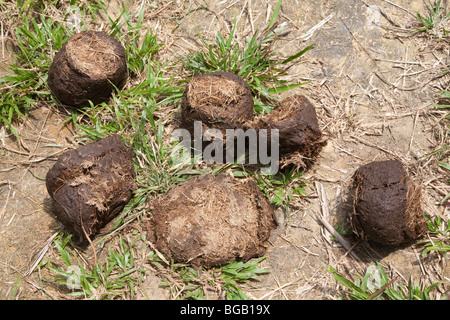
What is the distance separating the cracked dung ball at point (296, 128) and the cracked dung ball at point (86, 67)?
1480mm

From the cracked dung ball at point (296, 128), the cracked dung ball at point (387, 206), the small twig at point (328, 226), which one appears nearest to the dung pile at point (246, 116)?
the cracked dung ball at point (296, 128)

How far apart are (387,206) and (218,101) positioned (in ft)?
5.35

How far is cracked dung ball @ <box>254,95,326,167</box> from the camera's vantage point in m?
3.62

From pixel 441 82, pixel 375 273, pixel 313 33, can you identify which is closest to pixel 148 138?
pixel 313 33

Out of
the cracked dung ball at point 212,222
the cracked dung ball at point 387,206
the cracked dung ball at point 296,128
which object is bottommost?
the cracked dung ball at point 212,222

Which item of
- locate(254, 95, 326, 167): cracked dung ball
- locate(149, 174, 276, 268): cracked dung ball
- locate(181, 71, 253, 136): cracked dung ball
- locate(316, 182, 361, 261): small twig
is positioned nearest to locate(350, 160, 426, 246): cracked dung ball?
locate(316, 182, 361, 261): small twig

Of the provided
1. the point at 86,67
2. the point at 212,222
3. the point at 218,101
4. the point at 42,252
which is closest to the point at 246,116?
the point at 218,101

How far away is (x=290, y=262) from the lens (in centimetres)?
368

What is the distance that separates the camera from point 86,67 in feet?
13.0

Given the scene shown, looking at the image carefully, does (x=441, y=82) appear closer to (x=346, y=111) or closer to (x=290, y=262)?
(x=346, y=111)

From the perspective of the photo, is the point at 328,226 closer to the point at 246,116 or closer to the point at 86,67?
the point at 246,116

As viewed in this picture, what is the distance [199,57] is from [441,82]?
240 centimetres

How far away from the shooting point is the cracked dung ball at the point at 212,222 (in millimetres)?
3604

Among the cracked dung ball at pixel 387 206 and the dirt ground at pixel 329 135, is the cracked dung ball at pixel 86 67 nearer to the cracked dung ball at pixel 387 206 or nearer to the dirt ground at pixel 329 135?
the dirt ground at pixel 329 135
